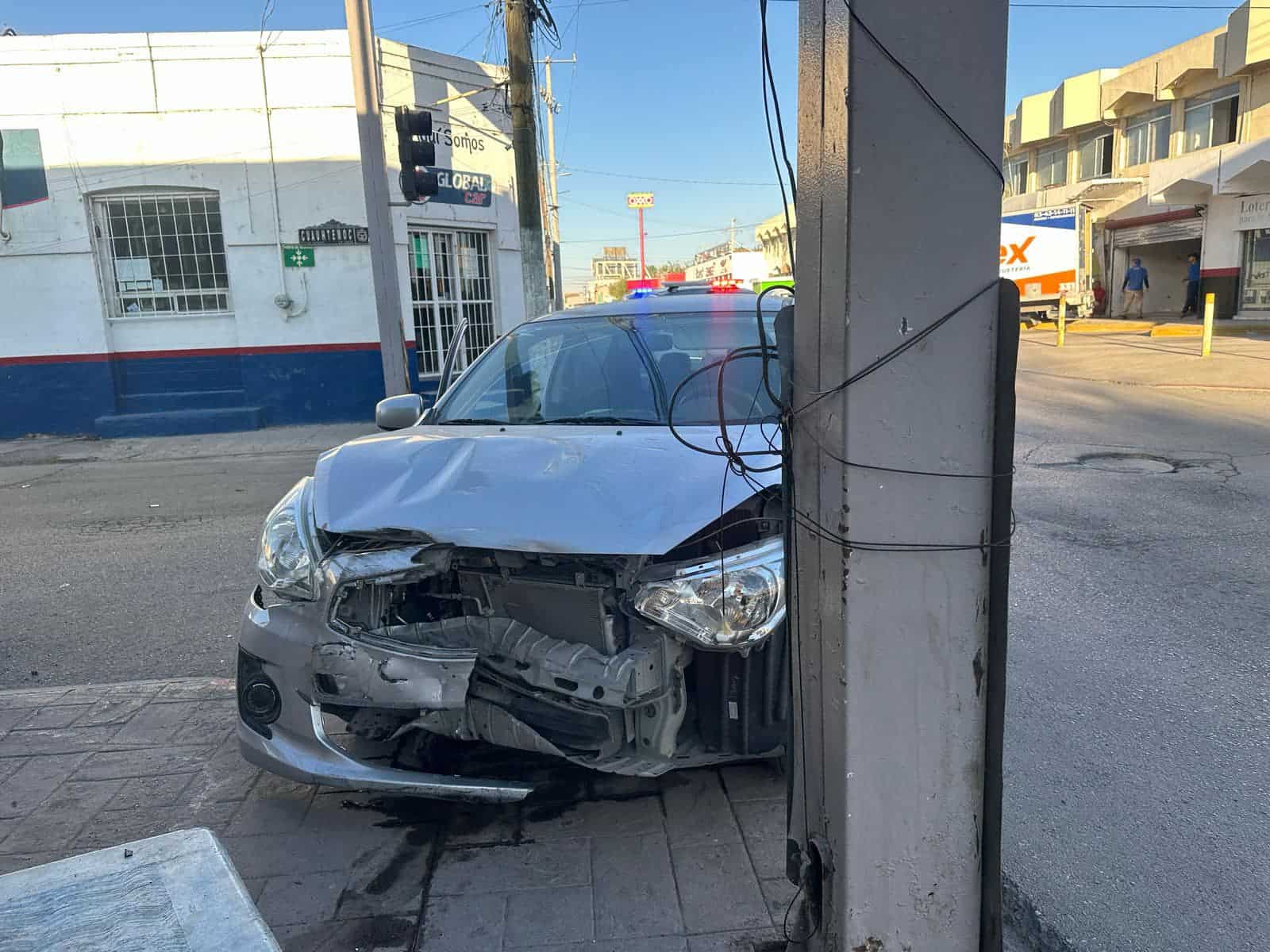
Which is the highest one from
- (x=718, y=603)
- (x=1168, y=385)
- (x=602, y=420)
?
(x=602, y=420)

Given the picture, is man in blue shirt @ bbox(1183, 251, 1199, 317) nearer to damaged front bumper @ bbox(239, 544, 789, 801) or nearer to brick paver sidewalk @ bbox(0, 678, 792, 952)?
brick paver sidewalk @ bbox(0, 678, 792, 952)

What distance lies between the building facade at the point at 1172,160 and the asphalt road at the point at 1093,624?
14.4 meters

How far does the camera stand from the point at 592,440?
10.4 ft

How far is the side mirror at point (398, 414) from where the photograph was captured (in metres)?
4.29

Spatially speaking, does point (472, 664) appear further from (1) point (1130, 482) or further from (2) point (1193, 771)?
(1) point (1130, 482)

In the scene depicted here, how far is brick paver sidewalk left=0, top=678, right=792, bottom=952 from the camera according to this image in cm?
259

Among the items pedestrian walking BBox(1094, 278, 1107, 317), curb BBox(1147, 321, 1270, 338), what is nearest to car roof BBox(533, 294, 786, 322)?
curb BBox(1147, 321, 1270, 338)

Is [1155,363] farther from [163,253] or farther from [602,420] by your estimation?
[163,253]

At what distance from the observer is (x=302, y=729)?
9.39ft

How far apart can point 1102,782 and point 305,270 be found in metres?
12.9

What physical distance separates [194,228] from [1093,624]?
43.9 ft

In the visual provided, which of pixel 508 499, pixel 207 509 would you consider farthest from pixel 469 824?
pixel 207 509

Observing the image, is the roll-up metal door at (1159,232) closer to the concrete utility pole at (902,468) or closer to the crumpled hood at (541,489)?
the crumpled hood at (541,489)

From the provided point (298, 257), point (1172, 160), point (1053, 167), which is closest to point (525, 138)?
point (298, 257)
